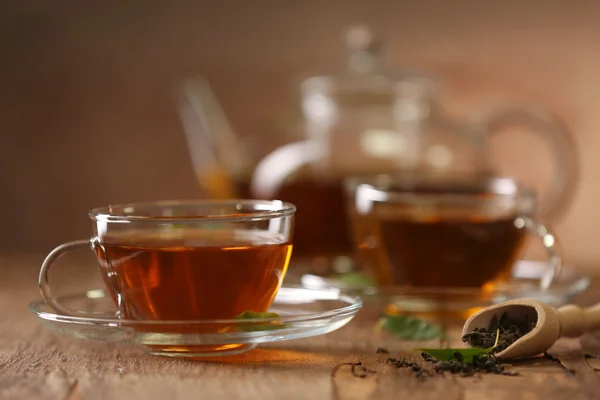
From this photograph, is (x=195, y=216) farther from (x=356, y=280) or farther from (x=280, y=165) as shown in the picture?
(x=280, y=165)

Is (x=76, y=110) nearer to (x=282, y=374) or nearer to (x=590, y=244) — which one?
(x=590, y=244)

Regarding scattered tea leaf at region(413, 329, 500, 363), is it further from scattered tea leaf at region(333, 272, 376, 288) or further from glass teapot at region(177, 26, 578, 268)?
glass teapot at region(177, 26, 578, 268)

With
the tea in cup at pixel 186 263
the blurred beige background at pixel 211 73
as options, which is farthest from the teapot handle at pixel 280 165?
the tea in cup at pixel 186 263

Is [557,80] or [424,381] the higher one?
[557,80]

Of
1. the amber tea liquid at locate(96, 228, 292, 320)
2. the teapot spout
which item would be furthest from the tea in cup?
the teapot spout

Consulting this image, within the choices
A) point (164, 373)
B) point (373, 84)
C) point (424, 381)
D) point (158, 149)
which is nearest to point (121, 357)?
point (164, 373)

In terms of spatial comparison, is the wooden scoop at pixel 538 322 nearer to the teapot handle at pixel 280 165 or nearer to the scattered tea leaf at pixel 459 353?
the scattered tea leaf at pixel 459 353
